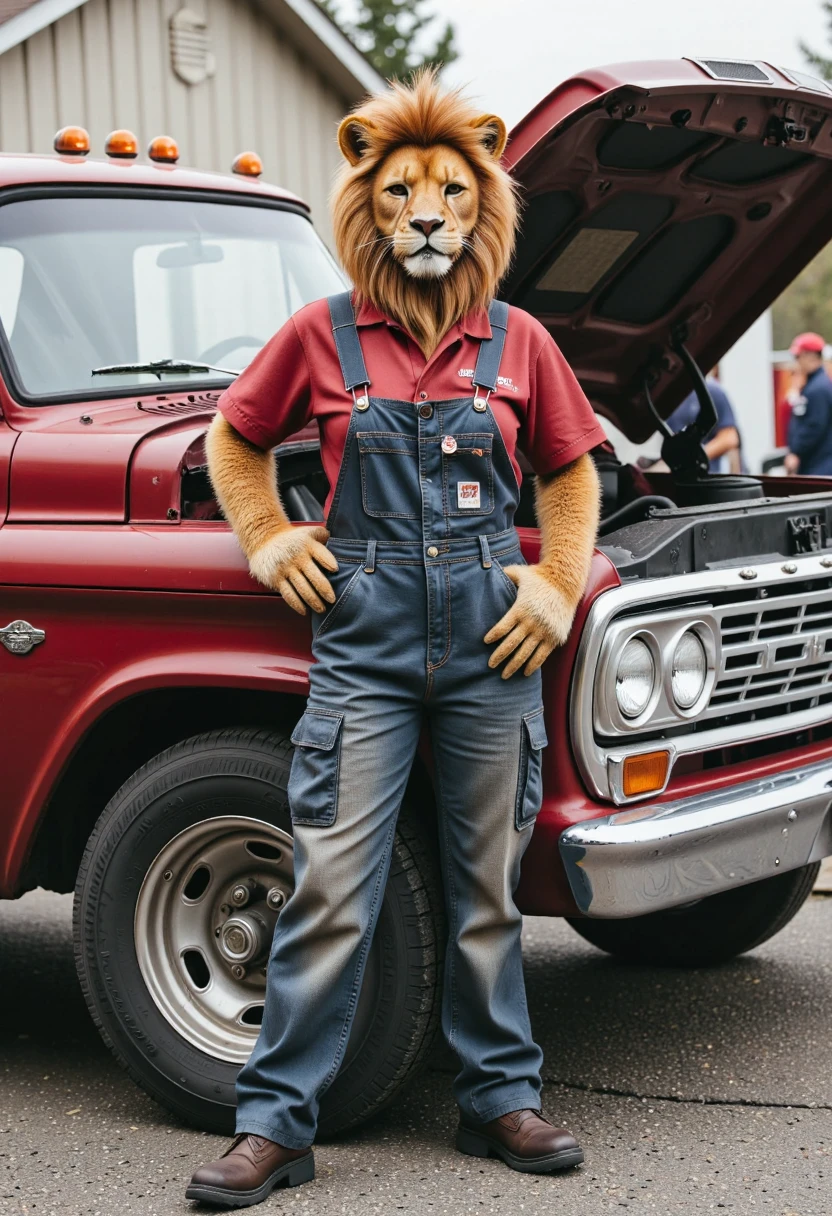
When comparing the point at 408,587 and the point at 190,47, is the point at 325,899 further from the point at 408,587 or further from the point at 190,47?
the point at 190,47

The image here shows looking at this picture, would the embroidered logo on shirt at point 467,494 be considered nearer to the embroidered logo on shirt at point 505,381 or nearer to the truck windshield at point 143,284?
the embroidered logo on shirt at point 505,381

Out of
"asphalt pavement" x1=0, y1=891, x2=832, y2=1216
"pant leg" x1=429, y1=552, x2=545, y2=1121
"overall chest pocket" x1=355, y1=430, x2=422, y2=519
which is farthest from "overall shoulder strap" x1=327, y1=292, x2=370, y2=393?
"asphalt pavement" x1=0, y1=891, x2=832, y2=1216

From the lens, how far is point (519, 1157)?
3.09 meters

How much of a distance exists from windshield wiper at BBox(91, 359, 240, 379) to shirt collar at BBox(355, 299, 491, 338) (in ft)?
3.55

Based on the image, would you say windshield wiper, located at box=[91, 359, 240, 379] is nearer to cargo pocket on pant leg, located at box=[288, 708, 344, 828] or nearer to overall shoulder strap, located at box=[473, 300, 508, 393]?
overall shoulder strap, located at box=[473, 300, 508, 393]

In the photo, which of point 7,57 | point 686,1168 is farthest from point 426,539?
point 7,57

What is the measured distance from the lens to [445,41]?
40.4 m

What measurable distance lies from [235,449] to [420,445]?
42 centimetres

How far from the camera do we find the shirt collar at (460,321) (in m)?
3.03

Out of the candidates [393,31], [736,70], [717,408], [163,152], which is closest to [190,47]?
[717,408]

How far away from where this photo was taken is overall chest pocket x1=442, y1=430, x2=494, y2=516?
2.96 meters

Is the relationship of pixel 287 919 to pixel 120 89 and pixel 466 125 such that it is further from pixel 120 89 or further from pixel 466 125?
pixel 120 89

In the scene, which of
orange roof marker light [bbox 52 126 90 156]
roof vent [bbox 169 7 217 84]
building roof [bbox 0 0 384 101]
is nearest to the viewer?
orange roof marker light [bbox 52 126 90 156]

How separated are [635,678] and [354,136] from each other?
Result: 1.19 meters
